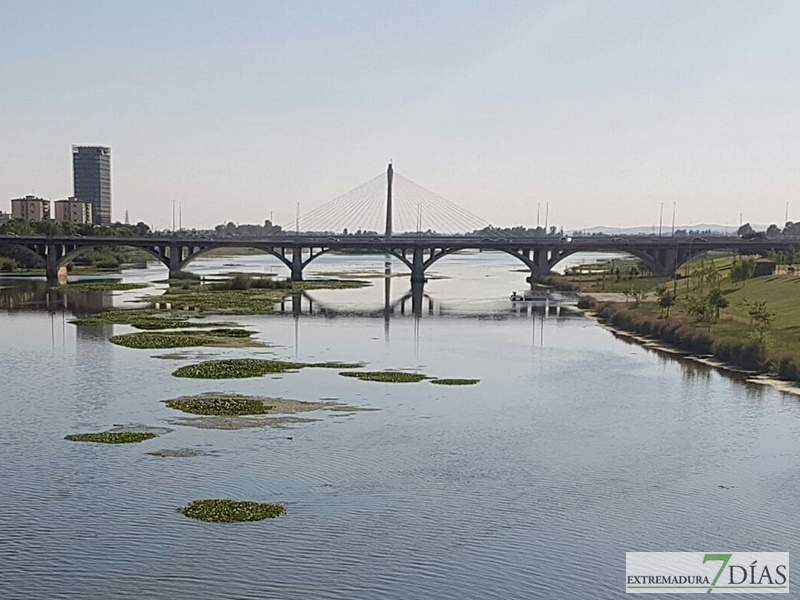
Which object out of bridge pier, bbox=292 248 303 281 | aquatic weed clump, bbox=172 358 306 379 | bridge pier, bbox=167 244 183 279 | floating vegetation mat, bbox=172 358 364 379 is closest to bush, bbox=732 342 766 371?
floating vegetation mat, bbox=172 358 364 379

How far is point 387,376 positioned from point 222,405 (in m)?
9.54

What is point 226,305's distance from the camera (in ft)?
252

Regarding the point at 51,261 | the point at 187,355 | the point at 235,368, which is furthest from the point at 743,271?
the point at 51,261

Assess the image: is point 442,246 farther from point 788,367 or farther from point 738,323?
point 788,367

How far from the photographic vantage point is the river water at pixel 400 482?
18531 mm

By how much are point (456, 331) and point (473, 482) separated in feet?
123

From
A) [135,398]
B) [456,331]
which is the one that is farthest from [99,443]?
[456,331]

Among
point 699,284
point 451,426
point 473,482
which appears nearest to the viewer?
point 473,482

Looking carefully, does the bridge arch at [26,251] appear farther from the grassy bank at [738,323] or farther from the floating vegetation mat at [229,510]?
the floating vegetation mat at [229,510]

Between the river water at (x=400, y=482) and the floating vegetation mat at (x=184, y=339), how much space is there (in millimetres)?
5359

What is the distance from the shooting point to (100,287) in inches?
3802

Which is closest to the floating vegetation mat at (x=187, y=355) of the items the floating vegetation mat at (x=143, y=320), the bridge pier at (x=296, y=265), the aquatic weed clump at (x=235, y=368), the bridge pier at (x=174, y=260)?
the aquatic weed clump at (x=235, y=368)

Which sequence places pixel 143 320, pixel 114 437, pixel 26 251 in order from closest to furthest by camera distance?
1. pixel 114 437
2. pixel 143 320
3. pixel 26 251

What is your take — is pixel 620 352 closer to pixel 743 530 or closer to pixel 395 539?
pixel 743 530
